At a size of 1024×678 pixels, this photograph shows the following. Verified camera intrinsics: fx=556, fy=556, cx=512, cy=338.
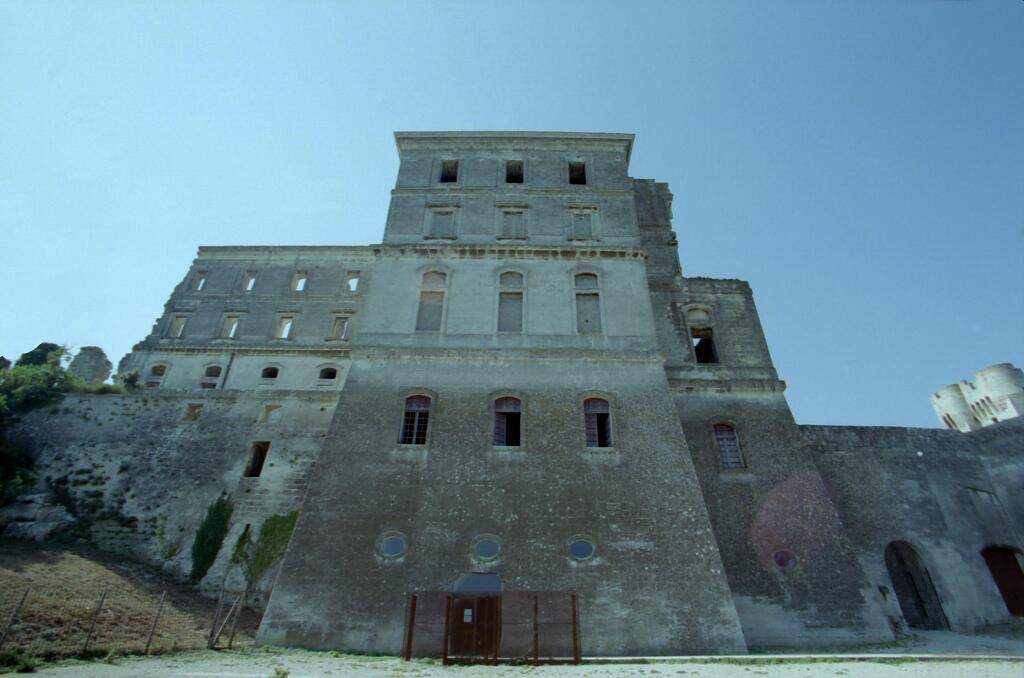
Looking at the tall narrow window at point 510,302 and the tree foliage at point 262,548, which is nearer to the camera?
the tree foliage at point 262,548

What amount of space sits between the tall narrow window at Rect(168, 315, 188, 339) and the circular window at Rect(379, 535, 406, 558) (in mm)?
25045

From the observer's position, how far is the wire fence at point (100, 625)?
11164mm

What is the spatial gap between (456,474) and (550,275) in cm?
→ 814

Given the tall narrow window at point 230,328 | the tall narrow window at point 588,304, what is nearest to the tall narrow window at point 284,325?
the tall narrow window at point 230,328

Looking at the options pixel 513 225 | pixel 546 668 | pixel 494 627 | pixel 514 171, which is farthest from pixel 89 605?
pixel 514 171

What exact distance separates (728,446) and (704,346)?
16.3 feet

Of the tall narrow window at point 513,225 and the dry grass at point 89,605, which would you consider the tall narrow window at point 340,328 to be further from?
the dry grass at point 89,605

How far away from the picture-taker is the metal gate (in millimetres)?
11445

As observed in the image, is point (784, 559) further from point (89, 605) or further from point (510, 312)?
point (89, 605)

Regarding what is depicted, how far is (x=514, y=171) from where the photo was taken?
23.7 m

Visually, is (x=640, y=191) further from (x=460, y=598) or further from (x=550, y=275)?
(x=460, y=598)

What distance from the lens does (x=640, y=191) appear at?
25.2 m

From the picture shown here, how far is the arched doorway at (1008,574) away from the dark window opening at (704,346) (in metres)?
11.3

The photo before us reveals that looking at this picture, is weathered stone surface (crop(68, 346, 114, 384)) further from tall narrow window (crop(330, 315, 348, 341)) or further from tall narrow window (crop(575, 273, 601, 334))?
tall narrow window (crop(575, 273, 601, 334))
